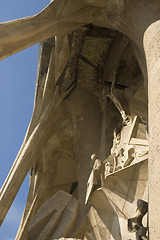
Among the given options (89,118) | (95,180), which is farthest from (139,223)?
(89,118)

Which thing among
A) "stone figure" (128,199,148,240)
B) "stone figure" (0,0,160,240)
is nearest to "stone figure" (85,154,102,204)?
"stone figure" (0,0,160,240)

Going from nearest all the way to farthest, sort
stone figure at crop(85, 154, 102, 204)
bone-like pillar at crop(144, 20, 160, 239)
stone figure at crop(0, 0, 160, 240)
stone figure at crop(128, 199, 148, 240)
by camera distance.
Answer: bone-like pillar at crop(144, 20, 160, 239)
stone figure at crop(128, 199, 148, 240)
stone figure at crop(0, 0, 160, 240)
stone figure at crop(85, 154, 102, 204)

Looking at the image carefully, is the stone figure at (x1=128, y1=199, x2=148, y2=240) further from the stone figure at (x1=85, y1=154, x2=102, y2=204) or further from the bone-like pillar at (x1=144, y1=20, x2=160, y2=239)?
the stone figure at (x1=85, y1=154, x2=102, y2=204)

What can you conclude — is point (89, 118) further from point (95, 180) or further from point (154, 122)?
point (154, 122)

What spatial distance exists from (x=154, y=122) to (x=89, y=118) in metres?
5.14

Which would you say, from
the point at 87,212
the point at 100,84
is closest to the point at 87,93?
the point at 100,84

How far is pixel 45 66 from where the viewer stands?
8953 millimetres

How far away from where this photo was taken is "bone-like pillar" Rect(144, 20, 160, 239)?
3191 millimetres

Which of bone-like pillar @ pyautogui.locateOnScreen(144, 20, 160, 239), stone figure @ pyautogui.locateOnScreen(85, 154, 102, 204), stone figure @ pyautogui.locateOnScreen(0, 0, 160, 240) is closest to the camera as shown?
bone-like pillar @ pyautogui.locateOnScreen(144, 20, 160, 239)

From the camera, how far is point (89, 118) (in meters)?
8.90

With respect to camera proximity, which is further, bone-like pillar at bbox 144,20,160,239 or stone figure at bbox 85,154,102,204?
stone figure at bbox 85,154,102,204

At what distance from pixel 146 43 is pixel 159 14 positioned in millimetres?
565

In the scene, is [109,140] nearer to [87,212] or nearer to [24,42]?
[87,212]

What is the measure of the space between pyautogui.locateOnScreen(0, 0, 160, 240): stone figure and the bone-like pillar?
1 cm
